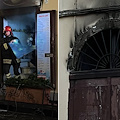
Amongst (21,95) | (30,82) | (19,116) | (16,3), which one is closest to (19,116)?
(19,116)

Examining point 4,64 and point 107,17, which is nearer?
point 107,17

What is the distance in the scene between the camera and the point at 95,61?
1627 millimetres

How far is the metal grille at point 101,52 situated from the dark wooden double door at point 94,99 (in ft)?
0.42

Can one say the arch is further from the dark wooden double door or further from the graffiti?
the graffiti

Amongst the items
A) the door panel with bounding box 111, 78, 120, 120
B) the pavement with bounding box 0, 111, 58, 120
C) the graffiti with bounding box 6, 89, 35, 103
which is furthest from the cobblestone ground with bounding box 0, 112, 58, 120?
the door panel with bounding box 111, 78, 120, 120

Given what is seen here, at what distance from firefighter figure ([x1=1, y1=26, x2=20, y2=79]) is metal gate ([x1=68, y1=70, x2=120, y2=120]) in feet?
3.10

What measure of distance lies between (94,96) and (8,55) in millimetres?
1271

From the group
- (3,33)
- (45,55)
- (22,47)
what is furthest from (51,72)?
(3,33)

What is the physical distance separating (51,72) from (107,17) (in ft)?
3.04

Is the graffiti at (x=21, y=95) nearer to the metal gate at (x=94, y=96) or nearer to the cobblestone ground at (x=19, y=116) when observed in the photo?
the cobblestone ground at (x=19, y=116)

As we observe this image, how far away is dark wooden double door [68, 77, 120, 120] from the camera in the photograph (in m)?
1.59

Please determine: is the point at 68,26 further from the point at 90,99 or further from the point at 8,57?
the point at 8,57

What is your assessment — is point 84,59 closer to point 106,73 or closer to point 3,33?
point 106,73

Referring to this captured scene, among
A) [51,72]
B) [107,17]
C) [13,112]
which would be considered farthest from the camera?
[13,112]
